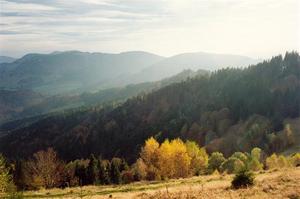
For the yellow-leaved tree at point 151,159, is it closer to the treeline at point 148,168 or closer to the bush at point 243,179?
the treeline at point 148,168

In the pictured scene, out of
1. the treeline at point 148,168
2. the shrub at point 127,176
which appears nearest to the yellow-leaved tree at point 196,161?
the treeline at point 148,168

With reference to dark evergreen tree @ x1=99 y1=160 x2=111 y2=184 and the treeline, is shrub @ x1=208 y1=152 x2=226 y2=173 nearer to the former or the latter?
the treeline

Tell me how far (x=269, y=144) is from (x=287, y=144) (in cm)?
998

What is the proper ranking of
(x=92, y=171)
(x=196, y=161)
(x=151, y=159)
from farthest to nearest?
(x=151, y=159) < (x=92, y=171) < (x=196, y=161)

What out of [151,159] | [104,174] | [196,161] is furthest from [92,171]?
[196,161]

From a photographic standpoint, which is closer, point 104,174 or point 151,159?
point 104,174

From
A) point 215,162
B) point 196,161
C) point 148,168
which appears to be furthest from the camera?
point 215,162

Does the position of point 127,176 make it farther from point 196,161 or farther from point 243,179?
point 243,179

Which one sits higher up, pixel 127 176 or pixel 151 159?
pixel 151 159

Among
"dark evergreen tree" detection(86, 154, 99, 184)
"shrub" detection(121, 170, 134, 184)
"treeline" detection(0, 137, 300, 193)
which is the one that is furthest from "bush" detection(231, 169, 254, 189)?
"shrub" detection(121, 170, 134, 184)

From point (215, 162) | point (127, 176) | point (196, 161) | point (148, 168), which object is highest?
point (196, 161)

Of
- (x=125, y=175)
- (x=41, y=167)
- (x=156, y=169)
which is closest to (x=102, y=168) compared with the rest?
(x=125, y=175)

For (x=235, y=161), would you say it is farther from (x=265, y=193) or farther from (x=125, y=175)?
(x=265, y=193)

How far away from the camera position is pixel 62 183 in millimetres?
120875
